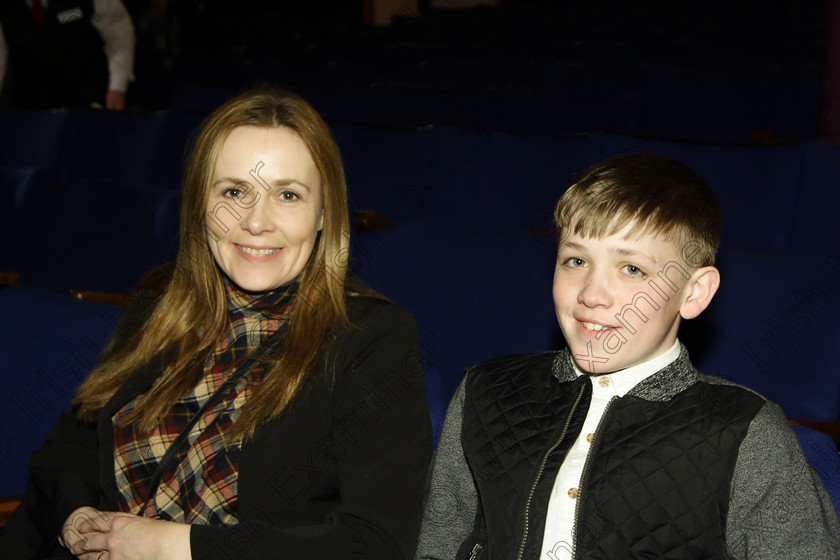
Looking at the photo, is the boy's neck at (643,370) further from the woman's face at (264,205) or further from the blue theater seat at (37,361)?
the blue theater seat at (37,361)

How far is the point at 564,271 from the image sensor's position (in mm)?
979

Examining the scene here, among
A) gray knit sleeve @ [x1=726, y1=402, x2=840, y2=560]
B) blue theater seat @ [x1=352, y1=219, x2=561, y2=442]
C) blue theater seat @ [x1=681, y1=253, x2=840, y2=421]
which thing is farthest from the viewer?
blue theater seat @ [x1=352, y1=219, x2=561, y2=442]

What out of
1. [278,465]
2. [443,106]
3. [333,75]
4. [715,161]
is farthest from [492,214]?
[333,75]

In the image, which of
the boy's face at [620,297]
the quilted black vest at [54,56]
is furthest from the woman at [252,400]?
the quilted black vest at [54,56]

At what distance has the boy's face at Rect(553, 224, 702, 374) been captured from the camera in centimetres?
93

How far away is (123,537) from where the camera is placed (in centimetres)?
100

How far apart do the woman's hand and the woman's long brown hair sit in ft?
0.40

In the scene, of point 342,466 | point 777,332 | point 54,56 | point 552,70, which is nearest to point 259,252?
point 342,466

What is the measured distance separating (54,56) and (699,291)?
138 inches

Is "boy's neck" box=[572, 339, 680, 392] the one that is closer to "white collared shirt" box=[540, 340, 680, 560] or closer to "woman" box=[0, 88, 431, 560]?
"white collared shirt" box=[540, 340, 680, 560]

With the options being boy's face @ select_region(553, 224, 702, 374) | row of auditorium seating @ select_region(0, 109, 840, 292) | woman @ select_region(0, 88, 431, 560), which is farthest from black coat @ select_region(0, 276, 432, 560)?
row of auditorium seating @ select_region(0, 109, 840, 292)

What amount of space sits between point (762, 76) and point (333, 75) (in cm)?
230

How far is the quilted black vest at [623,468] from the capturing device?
0.89 m

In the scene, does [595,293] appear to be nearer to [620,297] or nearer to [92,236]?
[620,297]
